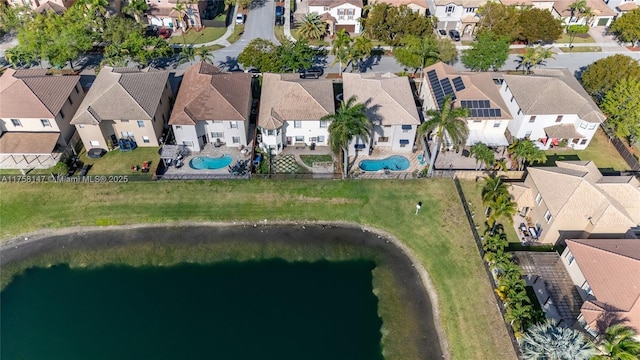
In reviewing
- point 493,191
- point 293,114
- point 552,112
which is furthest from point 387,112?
point 552,112

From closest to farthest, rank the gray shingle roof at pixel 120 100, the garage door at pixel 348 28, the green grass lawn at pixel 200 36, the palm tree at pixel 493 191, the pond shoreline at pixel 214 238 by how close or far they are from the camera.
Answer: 1. the palm tree at pixel 493 191
2. the pond shoreline at pixel 214 238
3. the gray shingle roof at pixel 120 100
4. the green grass lawn at pixel 200 36
5. the garage door at pixel 348 28

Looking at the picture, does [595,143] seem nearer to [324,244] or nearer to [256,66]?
[324,244]

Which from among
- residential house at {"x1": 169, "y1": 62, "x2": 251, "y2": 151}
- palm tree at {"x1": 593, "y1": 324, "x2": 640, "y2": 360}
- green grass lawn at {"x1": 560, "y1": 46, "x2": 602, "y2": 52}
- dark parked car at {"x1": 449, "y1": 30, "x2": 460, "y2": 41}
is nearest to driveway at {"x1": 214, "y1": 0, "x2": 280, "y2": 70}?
residential house at {"x1": 169, "y1": 62, "x2": 251, "y2": 151}

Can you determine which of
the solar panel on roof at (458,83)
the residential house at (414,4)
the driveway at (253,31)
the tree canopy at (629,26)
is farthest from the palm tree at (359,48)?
the tree canopy at (629,26)

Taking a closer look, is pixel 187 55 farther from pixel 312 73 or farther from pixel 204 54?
pixel 312 73

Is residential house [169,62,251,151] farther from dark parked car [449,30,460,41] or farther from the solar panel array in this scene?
dark parked car [449,30,460,41]

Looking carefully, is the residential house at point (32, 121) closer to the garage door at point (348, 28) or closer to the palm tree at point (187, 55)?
the palm tree at point (187, 55)
